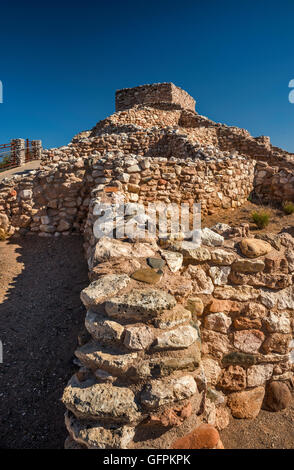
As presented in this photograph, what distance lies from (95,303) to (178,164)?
4.86 m

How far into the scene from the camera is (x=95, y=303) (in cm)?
232

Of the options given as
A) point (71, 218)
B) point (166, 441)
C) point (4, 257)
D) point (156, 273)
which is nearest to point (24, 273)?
point (4, 257)

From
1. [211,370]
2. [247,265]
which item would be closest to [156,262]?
[247,265]

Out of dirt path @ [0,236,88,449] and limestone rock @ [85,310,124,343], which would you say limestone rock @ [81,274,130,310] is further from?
dirt path @ [0,236,88,449]

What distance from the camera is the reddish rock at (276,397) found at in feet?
9.93

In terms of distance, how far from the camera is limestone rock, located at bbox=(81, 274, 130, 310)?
7.63 feet

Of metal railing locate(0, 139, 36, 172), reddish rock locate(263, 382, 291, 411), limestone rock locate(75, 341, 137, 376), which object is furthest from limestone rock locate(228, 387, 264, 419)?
metal railing locate(0, 139, 36, 172)

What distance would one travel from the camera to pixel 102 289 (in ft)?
7.86

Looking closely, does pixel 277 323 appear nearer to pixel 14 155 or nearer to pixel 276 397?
pixel 276 397

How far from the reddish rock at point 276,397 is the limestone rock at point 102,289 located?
2.10 m

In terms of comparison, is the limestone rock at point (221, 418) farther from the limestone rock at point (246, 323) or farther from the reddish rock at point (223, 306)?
the reddish rock at point (223, 306)

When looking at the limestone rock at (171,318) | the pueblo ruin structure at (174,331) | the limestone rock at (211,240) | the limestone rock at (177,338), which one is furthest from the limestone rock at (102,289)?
the limestone rock at (211,240)

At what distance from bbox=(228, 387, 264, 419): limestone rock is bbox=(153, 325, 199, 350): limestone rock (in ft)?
3.90

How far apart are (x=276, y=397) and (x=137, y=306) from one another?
211cm
